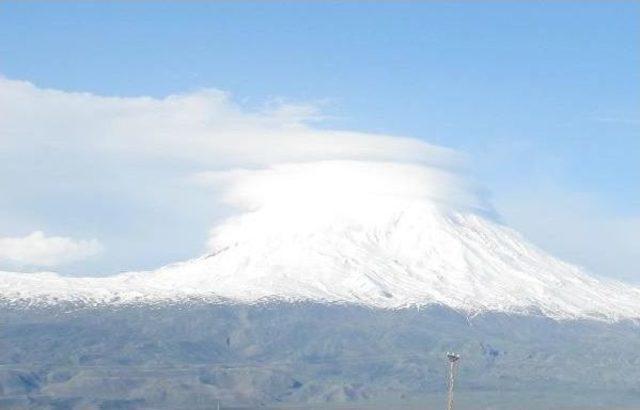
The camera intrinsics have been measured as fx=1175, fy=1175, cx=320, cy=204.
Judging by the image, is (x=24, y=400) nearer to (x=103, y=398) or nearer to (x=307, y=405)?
(x=103, y=398)

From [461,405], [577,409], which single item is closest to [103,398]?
[461,405]

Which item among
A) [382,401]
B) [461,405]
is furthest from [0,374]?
[461,405]

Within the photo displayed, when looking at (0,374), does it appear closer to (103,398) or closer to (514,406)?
(103,398)

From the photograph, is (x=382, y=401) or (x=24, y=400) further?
(x=382, y=401)

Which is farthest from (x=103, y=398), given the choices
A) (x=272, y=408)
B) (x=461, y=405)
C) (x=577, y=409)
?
(x=577, y=409)

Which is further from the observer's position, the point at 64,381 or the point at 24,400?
the point at 64,381

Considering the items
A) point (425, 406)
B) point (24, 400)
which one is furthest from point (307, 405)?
point (24, 400)

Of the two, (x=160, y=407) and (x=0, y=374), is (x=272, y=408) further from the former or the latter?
(x=0, y=374)

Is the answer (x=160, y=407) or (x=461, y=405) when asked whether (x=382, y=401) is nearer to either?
(x=461, y=405)
